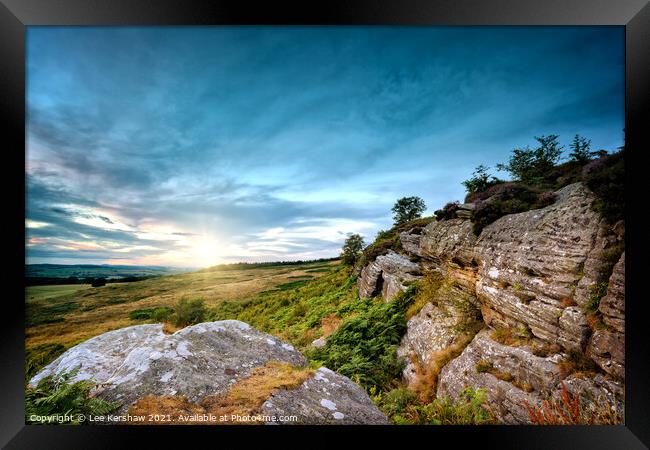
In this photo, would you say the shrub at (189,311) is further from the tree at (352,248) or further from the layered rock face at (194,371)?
the tree at (352,248)

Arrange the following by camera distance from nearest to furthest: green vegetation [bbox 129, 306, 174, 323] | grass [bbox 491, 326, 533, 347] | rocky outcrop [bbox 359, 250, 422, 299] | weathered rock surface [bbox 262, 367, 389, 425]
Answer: weathered rock surface [bbox 262, 367, 389, 425]
grass [bbox 491, 326, 533, 347]
green vegetation [bbox 129, 306, 174, 323]
rocky outcrop [bbox 359, 250, 422, 299]

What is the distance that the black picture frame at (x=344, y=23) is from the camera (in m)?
3.38

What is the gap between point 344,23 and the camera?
3.57m

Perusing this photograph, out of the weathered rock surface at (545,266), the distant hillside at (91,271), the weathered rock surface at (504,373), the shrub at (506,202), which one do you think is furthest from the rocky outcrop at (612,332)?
the distant hillside at (91,271)

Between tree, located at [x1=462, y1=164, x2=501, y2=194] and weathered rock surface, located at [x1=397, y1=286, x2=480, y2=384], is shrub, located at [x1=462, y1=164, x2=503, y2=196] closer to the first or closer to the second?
tree, located at [x1=462, y1=164, x2=501, y2=194]

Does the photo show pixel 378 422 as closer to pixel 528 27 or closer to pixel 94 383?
pixel 94 383

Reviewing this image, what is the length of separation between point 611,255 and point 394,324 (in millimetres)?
3946

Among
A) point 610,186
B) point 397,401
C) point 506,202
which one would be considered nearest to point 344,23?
point 506,202

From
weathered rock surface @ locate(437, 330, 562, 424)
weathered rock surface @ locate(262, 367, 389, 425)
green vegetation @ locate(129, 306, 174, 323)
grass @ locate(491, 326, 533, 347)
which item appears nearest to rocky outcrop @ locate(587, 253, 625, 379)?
weathered rock surface @ locate(437, 330, 562, 424)

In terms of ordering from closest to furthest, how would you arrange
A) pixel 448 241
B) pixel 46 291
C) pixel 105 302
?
pixel 46 291 → pixel 448 241 → pixel 105 302

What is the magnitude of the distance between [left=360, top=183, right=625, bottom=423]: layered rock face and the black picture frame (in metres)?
0.44

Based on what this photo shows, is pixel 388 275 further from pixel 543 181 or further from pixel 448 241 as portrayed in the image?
pixel 543 181

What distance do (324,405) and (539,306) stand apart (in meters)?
3.85

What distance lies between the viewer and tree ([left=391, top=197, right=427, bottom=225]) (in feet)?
17.5
